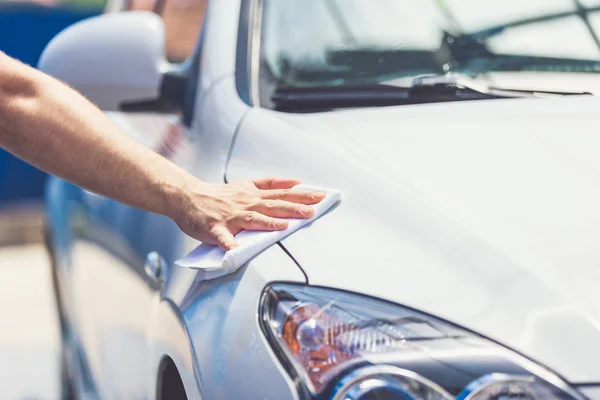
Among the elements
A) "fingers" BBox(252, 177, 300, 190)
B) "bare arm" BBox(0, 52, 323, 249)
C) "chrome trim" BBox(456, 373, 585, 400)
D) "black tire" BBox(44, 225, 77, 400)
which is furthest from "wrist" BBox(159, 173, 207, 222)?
"black tire" BBox(44, 225, 77, 400)

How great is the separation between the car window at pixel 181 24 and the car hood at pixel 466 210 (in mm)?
946

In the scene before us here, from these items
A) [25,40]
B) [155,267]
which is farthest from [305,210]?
[25,40]

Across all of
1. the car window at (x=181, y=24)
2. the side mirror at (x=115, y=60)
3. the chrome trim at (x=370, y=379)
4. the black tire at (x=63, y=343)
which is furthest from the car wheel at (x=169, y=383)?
the black tire at (x=63, y=343)

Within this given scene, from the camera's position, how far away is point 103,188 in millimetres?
1927

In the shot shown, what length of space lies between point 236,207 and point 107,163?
1.08 ft

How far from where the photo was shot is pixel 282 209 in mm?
1670

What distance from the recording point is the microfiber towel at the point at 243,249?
159 centimetres

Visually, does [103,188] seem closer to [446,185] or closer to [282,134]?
[282,134]

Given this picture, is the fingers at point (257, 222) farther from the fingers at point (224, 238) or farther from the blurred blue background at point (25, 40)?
the blurred blue background at point (25, 40)

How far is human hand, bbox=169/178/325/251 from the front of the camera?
1.67 metres

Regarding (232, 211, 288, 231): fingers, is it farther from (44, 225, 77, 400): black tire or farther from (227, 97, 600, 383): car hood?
(44, 225, 77, 400): black tire

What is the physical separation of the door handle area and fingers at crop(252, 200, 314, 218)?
32 cm

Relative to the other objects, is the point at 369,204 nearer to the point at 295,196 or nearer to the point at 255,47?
the point at 295,196

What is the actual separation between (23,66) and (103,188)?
0.34 meters
